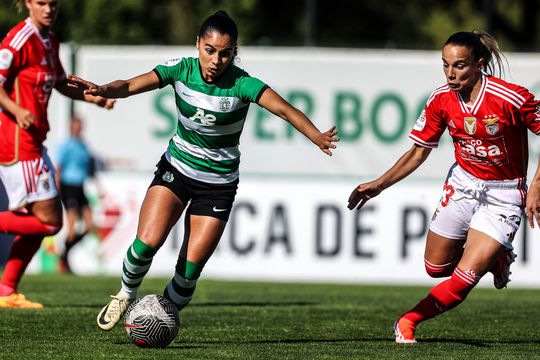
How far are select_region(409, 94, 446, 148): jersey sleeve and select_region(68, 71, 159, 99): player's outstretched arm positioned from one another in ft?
6.17

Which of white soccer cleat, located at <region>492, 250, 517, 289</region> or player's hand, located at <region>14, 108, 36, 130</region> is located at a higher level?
player's hand, located at <region>14, 108, 36, 130</region>

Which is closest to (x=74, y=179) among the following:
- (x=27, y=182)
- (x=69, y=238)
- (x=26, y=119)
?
(x=69, y=238)

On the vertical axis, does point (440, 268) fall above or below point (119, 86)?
below

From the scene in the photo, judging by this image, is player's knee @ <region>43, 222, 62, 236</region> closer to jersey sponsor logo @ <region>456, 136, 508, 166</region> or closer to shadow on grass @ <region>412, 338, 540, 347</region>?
shadow on grass @ <region>412, 338, 540, 347</region>

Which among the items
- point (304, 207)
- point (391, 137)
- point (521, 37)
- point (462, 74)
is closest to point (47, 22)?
point (462, 74)

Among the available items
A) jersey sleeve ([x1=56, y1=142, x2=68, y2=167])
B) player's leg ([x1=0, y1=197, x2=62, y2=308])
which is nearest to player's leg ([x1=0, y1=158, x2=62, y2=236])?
player's leg ([x1=0, y1=197, x2=62, y2=308])

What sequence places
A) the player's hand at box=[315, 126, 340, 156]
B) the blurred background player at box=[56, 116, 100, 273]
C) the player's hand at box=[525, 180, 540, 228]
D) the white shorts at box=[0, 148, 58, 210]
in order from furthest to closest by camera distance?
the blurred background player at box=[56, 116, 100, 273] < the white shorts at box=[0, 148, 58, 210] < the player's hand at box=[525, 180, 540, 228] < the player's hand at box=[315, 126, 340, 156]

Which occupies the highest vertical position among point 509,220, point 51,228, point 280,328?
point 509,220

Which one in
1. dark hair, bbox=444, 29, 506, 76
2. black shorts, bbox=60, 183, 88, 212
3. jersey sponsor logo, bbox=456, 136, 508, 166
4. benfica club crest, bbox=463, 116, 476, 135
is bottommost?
black shorts, bbox=60, 183, 88, 212

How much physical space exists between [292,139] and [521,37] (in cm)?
892

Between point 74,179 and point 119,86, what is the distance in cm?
1015

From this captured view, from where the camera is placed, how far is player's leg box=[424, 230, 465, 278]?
8281 mm

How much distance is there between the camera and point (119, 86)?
776 centimetres

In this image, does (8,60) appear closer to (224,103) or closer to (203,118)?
(203,118)
